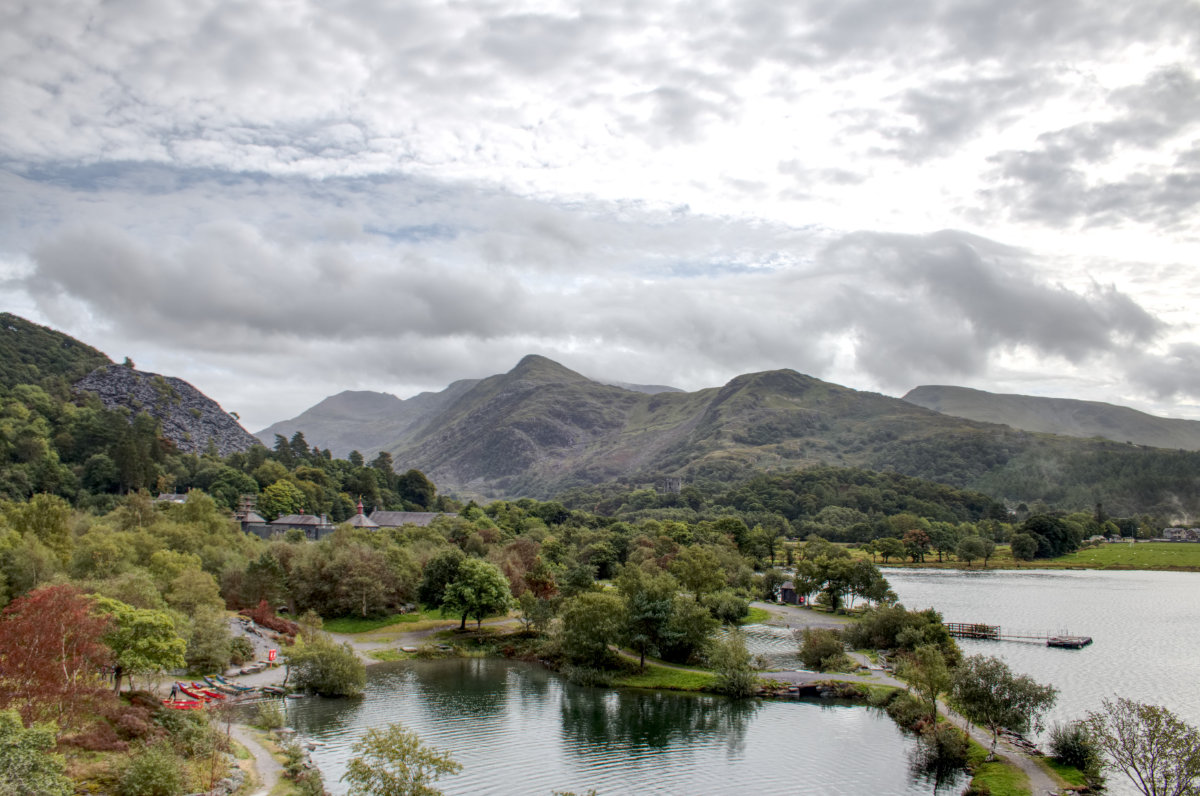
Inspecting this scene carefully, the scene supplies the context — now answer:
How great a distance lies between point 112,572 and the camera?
2640 inches

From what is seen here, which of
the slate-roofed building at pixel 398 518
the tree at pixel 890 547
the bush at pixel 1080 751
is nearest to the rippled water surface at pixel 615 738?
the bush at pixel 1080 751

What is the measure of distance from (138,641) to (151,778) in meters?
15.6

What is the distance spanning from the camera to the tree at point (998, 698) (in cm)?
4019

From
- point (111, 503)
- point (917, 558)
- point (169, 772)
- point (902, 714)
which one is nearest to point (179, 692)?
point (169, 772)

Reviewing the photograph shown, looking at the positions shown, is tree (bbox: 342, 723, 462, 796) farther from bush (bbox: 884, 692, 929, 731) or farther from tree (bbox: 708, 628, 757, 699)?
bush (bbox: 884, 692, 929, 731)

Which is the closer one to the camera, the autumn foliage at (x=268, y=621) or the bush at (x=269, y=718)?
the bush at (x=269, y=718)

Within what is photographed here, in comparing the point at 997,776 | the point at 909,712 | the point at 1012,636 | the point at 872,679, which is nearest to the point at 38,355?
the point at 872,679

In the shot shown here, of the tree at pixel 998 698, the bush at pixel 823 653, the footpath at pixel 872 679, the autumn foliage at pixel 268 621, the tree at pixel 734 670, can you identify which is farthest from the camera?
the autumn foliage at pixel 268 621

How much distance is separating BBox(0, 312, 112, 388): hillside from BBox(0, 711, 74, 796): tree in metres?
150

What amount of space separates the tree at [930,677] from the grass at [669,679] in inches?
613

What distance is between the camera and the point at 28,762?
27359mm

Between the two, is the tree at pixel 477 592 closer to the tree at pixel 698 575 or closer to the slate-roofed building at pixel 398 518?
the tree at pixel 698 575

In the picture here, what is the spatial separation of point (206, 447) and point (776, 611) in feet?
486

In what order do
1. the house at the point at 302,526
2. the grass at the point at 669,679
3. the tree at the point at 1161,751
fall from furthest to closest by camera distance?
the house at the point at 302,526 → the grass at the point at 669,679 → the tree at the point at 1161,751
